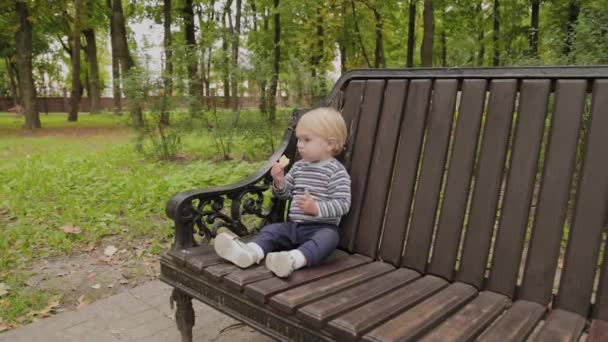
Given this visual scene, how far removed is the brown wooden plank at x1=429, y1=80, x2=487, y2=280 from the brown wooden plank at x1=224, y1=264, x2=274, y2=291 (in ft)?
2.64

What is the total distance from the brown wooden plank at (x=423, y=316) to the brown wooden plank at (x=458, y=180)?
0.62 ft

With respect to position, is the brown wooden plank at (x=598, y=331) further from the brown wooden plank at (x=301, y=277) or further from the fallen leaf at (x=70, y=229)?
the fallen leaf at (x=70, y=229)

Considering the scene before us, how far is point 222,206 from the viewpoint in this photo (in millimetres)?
2596

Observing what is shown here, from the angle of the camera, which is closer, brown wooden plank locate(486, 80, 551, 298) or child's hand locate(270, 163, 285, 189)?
brown wooden plank locate(486, 80, 551, 298)

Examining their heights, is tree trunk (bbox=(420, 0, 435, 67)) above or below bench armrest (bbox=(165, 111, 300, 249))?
above

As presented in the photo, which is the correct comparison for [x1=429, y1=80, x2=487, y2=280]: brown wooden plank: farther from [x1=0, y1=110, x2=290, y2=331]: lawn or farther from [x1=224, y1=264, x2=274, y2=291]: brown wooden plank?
[x1=0, y1=110, x2=290, y2=331]: lawn

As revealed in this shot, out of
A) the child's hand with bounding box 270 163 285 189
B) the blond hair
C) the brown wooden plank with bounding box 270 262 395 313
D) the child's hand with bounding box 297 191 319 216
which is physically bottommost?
the brown wooden plank with bounding box 270 262 395 313

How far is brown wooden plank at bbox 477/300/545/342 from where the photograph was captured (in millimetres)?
1585

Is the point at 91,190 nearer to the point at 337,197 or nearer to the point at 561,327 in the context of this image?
the point at 337,197

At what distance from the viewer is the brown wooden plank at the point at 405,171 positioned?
237cm

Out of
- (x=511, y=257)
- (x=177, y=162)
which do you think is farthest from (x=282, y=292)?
(x=177, y=162)

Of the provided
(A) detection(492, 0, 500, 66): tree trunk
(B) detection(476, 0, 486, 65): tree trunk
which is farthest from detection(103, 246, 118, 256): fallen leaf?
(B) detection(476, 0, 486, 65): tree trunk

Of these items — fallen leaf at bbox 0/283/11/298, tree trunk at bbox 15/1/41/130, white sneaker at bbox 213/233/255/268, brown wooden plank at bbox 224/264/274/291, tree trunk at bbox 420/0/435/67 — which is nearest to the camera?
brown wooden plank at bbox 224/264/274/291

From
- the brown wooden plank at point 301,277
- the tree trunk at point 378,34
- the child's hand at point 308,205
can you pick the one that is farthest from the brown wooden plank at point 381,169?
the tree trunk at point 378,34
